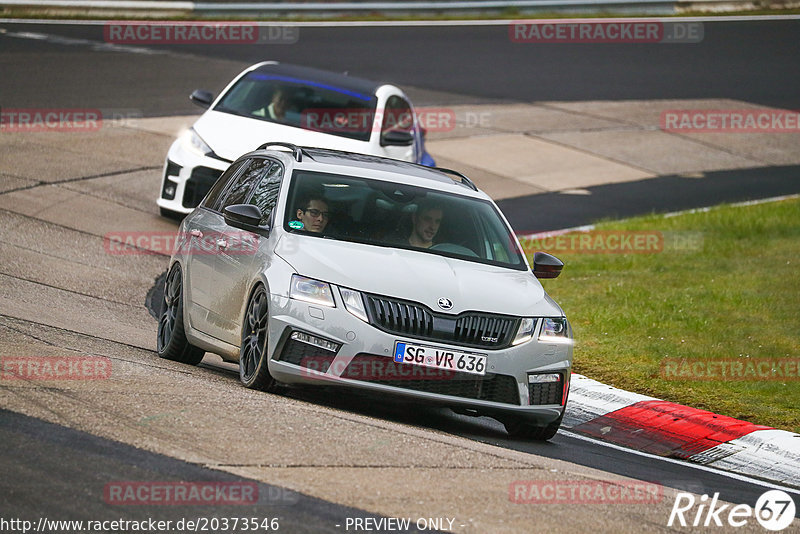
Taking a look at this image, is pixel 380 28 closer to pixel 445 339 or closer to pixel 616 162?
pixel 616 162

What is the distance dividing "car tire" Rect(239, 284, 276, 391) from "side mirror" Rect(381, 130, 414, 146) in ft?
25.8

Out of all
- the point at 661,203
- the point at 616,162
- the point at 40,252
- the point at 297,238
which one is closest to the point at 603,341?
the point at 297,238

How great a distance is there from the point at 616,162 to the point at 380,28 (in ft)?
36.0

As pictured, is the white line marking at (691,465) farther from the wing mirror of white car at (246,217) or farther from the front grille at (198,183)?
the front grille at (198,183)

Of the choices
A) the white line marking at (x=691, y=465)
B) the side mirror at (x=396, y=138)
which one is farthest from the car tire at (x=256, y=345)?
the side mirror at (x=396, y=138)

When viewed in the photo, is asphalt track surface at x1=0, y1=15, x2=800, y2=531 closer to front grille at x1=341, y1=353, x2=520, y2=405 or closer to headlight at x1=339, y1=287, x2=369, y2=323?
front grille at x1=341, y1=353, x2=520, y2=405

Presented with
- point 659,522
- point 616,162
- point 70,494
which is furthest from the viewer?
point 616,162

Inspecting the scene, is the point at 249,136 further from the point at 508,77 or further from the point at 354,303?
the point at 508,77

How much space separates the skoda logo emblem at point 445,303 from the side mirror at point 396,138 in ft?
Answer: 27.3

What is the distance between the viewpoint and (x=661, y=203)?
20953 millimetres

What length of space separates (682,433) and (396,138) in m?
7.55

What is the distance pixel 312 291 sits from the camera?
27.2 ft

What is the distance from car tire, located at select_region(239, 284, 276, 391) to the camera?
8461 mm

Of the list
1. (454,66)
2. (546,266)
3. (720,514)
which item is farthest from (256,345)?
(454,66)
